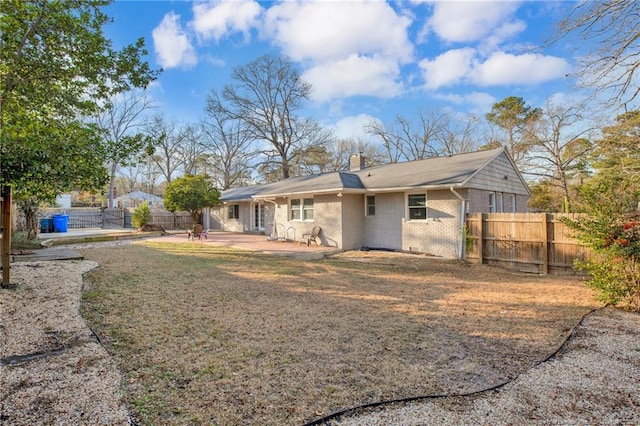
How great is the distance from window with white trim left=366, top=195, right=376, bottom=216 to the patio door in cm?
923

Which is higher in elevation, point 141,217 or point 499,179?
Result: point 499,179

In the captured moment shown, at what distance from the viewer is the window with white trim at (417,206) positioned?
1245 centimetres

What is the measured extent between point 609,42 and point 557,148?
19483 millimetres

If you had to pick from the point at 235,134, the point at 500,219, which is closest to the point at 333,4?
the point at 500,219

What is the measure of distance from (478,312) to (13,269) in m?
9.50

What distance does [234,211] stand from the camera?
77.8 feet

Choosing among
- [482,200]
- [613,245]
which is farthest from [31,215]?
[613,245]

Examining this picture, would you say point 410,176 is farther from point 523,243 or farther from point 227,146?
point 227,146

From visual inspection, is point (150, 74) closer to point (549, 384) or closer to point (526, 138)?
point (549, 384)

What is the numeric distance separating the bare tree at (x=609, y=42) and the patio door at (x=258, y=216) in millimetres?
17185

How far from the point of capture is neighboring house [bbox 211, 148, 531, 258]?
1177 centimetres

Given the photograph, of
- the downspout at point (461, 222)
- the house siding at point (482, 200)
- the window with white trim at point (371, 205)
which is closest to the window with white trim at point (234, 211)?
the window with white trim at point (371, 205)

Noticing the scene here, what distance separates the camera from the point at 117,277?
7680mm

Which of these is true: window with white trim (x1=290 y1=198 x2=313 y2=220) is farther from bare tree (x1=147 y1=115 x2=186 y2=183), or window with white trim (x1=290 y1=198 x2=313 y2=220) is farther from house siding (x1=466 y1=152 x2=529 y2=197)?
bare tree (x1=147 y1=115 x2=186 y2=183)
